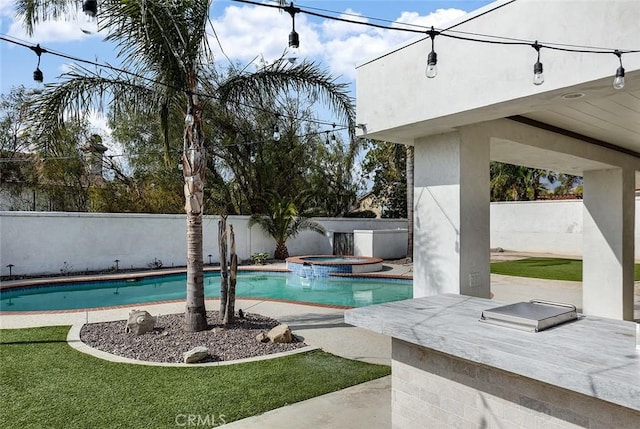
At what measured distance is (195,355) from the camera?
18.6ft

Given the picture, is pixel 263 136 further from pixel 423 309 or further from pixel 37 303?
pixel 423 309

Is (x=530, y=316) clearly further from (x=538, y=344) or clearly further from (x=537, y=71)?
(x=537, y=71)

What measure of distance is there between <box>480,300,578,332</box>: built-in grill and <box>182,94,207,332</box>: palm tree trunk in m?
5.07

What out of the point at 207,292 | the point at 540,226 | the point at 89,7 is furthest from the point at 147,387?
the point at 540,226

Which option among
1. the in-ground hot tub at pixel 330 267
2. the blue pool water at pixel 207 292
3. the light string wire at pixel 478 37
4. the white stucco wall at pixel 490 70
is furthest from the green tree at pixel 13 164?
the light string wire at pixel 478 37

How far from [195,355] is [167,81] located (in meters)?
4.37

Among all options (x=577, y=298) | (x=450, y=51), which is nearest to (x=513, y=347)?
(x=450, y=51)

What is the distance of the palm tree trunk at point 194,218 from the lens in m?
7.10

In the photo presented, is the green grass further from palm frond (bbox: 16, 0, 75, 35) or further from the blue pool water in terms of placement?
palm frond (bbox: 16, 0, 75, 35)

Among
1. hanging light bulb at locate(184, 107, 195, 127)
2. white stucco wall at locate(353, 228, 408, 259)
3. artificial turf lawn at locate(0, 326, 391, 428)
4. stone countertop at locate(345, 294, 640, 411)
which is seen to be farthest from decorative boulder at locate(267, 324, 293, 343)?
white stucco wall at locate(353, 228, 408, 259)

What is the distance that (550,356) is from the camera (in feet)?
8.18

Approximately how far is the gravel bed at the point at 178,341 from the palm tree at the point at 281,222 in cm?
1193

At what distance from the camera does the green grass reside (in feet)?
46.8

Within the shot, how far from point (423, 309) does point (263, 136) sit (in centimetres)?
1848
